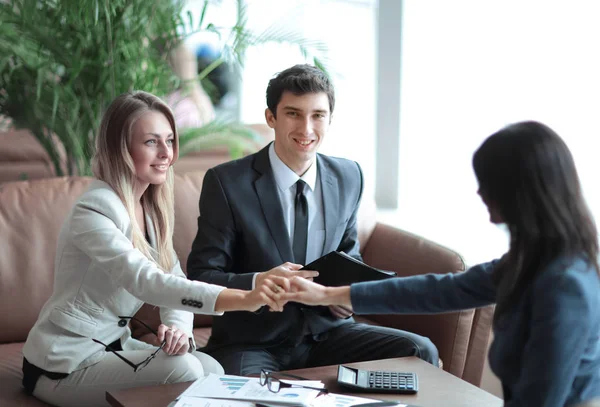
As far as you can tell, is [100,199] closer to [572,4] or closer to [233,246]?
[233,246]

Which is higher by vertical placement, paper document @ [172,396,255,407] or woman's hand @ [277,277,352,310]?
woman's hand @ [277,277,352,310]

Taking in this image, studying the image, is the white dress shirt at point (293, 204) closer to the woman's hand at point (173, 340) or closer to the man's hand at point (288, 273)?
the man's hand at point (288, 273)

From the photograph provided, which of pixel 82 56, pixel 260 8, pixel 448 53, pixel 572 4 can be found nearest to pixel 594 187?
pixel 572 4

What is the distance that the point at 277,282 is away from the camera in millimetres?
1840

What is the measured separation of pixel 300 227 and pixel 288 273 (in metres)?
0.40

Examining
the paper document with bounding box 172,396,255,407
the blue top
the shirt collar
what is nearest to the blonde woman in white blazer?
the paper document with bounding box 172,396,255,407

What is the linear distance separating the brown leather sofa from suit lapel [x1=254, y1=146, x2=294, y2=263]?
0.54 m

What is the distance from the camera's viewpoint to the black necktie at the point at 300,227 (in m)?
2.28

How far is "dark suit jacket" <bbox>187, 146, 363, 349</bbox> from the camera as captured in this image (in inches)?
87.0

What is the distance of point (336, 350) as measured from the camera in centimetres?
226

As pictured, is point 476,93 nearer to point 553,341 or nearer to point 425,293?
point 425,293

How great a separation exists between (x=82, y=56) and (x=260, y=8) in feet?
9.43

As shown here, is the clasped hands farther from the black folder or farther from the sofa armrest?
the sofa armrest

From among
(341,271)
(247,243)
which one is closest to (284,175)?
(247,243)
